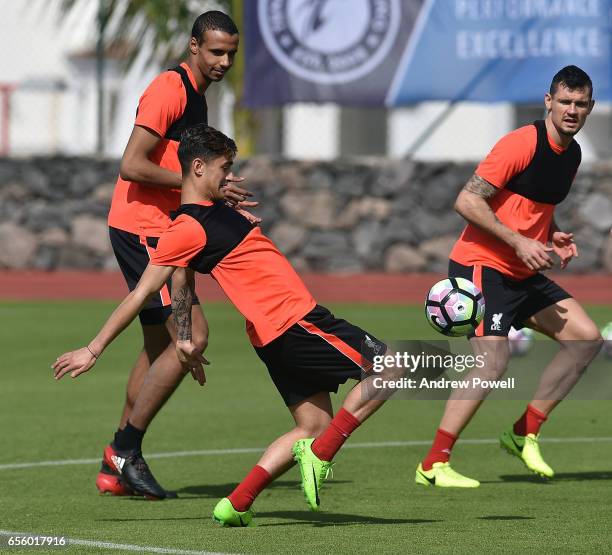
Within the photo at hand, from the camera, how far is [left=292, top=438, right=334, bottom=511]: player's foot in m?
7.12

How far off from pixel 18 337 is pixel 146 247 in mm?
8145

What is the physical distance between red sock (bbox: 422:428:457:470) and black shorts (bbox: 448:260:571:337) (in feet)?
1.87

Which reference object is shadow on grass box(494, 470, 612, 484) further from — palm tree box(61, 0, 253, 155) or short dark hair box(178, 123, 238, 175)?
palm tree box(61, 0, 253, 155)

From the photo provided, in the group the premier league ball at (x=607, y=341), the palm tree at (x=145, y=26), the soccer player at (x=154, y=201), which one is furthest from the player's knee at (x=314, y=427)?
the palm tree at (x=145, y=26)

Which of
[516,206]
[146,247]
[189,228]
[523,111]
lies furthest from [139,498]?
[523,111]

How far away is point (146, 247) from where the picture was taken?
338 inches

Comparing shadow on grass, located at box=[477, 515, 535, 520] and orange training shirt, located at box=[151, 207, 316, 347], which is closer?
orange training shirt, located at box=[151, 207, 316, 347]

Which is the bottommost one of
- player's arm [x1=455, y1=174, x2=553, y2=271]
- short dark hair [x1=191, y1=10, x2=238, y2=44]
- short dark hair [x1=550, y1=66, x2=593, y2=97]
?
player's arm [x1=455, y1=174, x2=553, y2=271]

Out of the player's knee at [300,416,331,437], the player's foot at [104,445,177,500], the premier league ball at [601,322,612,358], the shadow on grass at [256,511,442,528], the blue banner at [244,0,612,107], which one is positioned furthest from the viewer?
Answer: the blue banner at [244,0,612,107]

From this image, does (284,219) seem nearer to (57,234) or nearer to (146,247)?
(57,234)

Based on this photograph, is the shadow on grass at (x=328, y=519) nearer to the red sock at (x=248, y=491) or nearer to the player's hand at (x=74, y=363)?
the red sock at (x=248, y=491)

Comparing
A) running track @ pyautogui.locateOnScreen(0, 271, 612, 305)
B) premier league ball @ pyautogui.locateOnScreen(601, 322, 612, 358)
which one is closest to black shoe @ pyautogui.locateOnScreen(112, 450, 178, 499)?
premier league ball @ pyautogui.locateOnScreen(601, 322, 612, 358)

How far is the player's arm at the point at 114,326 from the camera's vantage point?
694 centimetres

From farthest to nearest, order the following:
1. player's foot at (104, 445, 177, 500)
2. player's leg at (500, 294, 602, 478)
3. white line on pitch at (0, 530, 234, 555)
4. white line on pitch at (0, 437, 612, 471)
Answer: white line on pitch at (0, 437, 612, 471) → player's leg at (500, 294, 602, 478) → player's foot at (104, 445, 177, 500) → white line on pitch at (0, 530, 234, 555)
